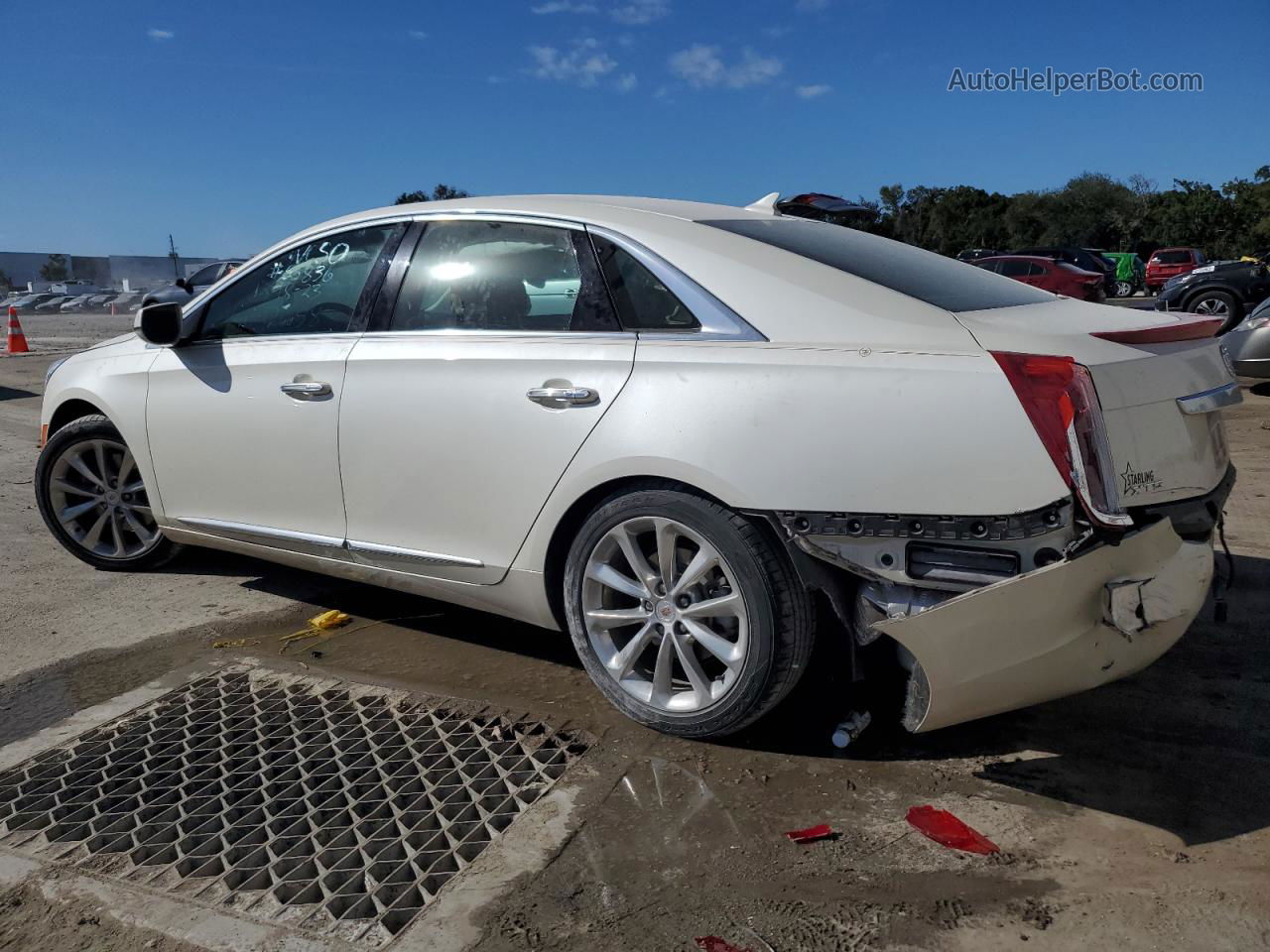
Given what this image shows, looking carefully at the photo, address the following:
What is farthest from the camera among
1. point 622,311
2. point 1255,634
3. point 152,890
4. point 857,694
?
point 1255,634

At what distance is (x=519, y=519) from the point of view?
335cm

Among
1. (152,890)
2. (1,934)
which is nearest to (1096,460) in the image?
(152,890)

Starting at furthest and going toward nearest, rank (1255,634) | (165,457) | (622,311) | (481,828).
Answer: (165,457)
(1255,634)
(622,311)
(481,828)

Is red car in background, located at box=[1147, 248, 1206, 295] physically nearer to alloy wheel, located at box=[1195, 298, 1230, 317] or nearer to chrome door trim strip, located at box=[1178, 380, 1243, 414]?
alloy wheel, located at box=[1195, 298, 1230, 317]

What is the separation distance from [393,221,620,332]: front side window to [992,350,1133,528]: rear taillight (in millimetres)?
1268

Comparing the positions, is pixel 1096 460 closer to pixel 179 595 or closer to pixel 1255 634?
pixel 1255 634

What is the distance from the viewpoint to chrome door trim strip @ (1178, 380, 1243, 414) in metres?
2.80

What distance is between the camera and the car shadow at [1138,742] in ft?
9.07

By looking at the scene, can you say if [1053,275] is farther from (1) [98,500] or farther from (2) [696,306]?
(2) [696,306]

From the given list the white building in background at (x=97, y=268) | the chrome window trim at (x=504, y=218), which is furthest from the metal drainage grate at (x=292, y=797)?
the white building in background at (x=97, y=268)

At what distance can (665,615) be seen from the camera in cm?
311

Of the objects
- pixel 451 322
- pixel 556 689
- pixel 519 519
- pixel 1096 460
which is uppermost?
pixel 451 322

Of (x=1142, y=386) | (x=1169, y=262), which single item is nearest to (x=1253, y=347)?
(x=1142, y=386)

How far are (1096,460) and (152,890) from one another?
249 centimetres
